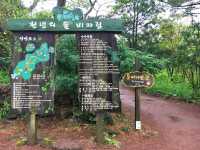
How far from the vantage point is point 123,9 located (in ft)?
81.9

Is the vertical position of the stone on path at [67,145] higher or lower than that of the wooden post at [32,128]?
lower

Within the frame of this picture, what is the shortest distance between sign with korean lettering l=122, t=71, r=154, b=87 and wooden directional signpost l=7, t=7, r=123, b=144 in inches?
56.2

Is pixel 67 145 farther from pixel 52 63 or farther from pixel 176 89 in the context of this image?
pixel 176 89

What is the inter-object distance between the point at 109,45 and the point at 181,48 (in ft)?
28.0

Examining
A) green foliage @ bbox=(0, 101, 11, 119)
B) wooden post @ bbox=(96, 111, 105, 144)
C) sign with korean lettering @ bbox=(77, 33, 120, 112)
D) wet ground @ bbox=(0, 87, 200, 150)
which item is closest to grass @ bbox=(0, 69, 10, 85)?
green foliage @ bbox=(0, 101, 11, 119)

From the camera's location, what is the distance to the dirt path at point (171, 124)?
371 inches

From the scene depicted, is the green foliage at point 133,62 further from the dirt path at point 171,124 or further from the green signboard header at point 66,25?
the green signboard header at point 66,25

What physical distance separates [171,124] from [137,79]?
86.7 inches

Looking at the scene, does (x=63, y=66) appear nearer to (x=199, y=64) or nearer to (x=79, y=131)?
(x=79, y=131)

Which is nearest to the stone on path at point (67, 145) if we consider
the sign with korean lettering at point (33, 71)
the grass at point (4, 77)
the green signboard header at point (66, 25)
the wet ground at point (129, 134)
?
the wet ground at point (129, 134)

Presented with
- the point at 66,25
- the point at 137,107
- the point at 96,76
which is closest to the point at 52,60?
the point at 66,25

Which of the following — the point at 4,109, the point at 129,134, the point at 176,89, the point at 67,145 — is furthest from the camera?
the point at 176,89

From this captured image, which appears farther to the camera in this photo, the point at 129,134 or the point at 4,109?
the point at 4,109

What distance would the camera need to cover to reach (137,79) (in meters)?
10.6
